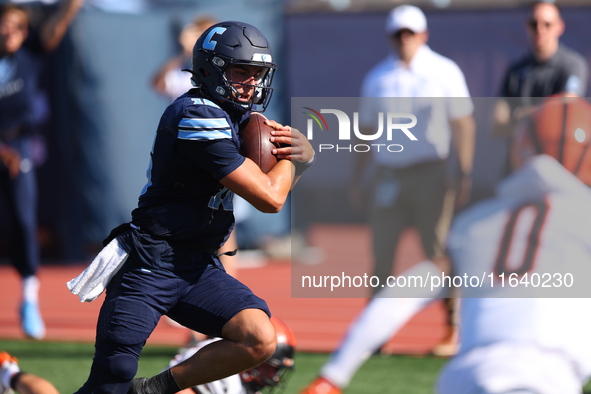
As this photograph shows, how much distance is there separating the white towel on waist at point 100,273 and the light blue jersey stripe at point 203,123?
59cm

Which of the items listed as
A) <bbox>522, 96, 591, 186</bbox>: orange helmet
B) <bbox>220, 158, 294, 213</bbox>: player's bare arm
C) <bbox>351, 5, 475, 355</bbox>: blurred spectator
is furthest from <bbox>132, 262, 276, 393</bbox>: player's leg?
<bbox>351, 5, 475, 355</bbox>: blurred spectator

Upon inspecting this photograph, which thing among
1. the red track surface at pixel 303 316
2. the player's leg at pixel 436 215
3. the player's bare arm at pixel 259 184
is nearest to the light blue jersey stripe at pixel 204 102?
the player's bare arm at pixel 259 184

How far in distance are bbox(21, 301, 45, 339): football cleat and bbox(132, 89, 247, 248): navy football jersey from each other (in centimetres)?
317

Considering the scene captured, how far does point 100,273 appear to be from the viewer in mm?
3381

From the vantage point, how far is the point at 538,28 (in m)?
6.08

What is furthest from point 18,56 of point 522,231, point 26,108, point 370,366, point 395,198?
point 522,231

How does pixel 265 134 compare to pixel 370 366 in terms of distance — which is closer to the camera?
pixel 265 134

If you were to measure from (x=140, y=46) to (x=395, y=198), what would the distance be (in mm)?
5320

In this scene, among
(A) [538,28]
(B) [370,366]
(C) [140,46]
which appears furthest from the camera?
(C) [140,46]

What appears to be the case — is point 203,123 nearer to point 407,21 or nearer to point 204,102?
point 204,102

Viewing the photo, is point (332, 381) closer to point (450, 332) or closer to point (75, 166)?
point (450, 332)

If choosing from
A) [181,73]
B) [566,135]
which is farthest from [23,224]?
[566,135]

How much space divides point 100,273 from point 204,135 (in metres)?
0.71

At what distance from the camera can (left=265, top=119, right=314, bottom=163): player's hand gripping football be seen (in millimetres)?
3430
